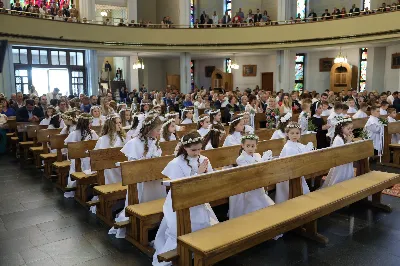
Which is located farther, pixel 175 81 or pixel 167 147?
pixel 175 81

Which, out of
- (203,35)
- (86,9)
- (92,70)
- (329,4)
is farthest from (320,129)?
(86,9)

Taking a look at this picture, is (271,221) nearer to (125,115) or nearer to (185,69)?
(125,115)

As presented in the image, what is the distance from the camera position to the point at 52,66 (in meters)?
20.1

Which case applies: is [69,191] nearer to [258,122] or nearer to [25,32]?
[258,122]

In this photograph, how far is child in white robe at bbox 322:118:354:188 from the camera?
Result: 236 inches

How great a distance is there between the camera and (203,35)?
21359mm

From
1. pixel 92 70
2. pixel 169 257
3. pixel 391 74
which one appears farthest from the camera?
pixel 92 70

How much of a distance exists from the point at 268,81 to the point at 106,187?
20723 mm

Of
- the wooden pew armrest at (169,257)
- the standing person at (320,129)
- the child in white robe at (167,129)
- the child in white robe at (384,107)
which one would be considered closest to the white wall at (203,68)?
the child in white robe at (384,107)

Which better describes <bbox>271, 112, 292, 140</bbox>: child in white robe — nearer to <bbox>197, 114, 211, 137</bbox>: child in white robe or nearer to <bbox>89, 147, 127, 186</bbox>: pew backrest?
<bbox>197, 114, 211, 137</bbox>: child in white robe

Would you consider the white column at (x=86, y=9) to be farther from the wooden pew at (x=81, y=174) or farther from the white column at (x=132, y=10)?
the wooden pew at (x=81, y=174)

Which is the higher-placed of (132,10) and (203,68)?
(132,10)

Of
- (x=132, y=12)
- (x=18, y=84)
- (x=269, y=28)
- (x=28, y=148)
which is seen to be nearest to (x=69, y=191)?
(x=28, y=148)

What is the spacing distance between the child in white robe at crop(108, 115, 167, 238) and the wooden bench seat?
1.50 metres
